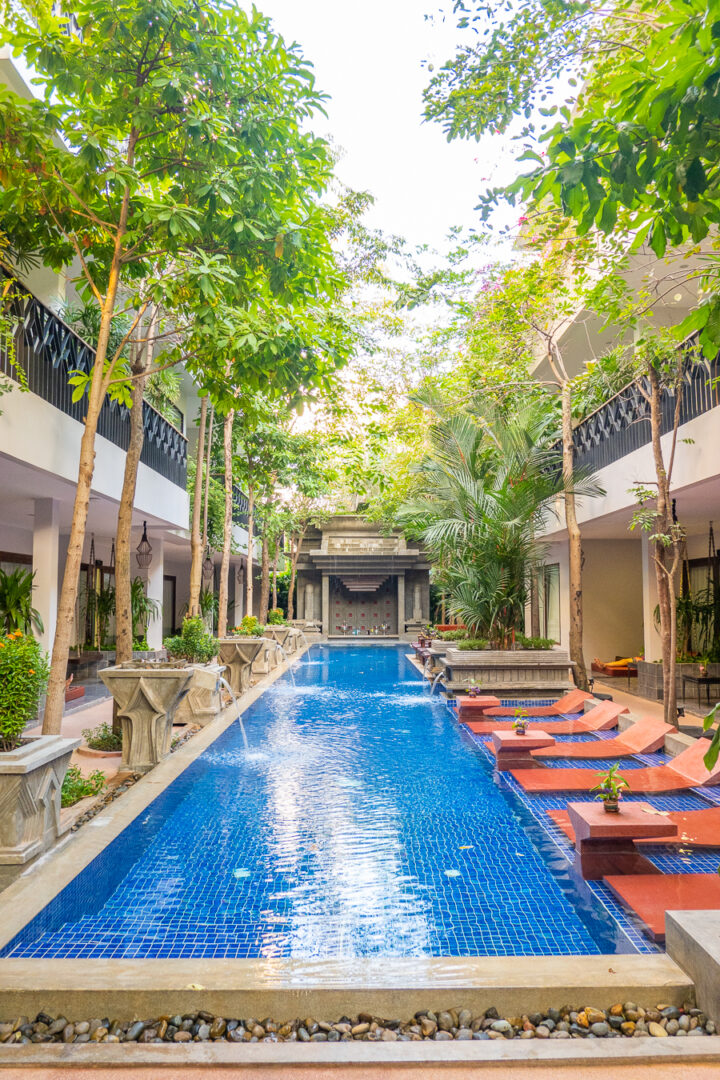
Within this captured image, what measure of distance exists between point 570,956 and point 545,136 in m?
3.38

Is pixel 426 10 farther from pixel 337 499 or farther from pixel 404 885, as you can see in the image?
pixel 337 499

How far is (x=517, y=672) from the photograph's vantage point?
11812 millimetres

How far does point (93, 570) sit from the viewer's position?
16562 mm

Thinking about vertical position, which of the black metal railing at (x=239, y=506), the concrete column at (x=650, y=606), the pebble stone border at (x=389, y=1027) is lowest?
the pebble stone border at (x=389, y=1027)

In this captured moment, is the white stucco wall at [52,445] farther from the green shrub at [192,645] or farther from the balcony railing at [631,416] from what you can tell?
the balcony railing at [631,416]

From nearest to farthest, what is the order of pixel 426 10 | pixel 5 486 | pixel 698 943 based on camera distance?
pixel 698 943
pixel 426 10
pixel 5 486

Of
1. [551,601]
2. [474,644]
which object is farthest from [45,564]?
[551,601]

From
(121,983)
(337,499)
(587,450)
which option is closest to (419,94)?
(121,983)

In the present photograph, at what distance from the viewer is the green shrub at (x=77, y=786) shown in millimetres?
5383

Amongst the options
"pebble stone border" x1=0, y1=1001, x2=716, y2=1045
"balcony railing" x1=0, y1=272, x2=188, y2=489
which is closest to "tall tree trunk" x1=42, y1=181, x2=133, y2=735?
"balcony railing" x1=0, y1=272, x2=188, y2=489

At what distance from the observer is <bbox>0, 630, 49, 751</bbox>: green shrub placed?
4438 mm

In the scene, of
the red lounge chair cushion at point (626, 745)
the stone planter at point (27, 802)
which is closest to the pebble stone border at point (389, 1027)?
the stone planter at point (27, 802)

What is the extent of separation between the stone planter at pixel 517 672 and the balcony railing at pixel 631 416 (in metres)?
3.19

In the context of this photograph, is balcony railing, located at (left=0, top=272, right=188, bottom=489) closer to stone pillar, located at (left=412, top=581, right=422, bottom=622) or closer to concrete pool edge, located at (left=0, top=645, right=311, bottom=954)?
concrete pool edge, located at (left=0, top=645, right=311, bottom=954)
